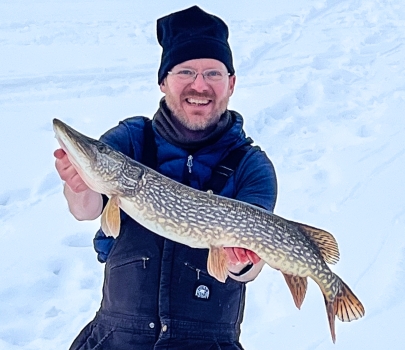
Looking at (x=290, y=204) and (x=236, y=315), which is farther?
(x=290, y=204)

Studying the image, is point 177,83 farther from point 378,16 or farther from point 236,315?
point 378,16

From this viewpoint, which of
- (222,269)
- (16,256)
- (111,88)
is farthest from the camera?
(111,88)

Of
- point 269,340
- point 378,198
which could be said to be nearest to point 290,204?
point 378,198

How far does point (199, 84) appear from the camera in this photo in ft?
8.58

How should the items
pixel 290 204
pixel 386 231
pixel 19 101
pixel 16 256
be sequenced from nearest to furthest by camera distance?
pixel 16 256 → pixel 386 231 → pixel 290 204 → pixel 19 101

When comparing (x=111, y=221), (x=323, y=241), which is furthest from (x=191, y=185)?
(x=323, y=241)

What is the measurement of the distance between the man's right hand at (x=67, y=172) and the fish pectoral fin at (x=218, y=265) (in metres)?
0.55

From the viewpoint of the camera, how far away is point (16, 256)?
3918 millimetres

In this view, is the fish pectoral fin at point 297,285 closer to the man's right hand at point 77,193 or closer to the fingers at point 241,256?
the fingers at point 241,256

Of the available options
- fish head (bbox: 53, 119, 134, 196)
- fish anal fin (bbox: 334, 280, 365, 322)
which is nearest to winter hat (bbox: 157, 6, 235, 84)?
fish head (bbox: 53, 119, 134, 196)

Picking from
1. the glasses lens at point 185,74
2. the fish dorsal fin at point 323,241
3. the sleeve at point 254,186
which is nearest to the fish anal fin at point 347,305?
the fish dorsal fin at point 323,241

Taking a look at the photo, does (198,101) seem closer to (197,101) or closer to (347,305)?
(197,101)

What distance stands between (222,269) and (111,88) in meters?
4.93

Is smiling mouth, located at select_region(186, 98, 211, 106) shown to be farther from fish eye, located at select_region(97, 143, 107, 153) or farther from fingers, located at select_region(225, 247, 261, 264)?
fingers, located at select_region(225, 247, 261, 264)
